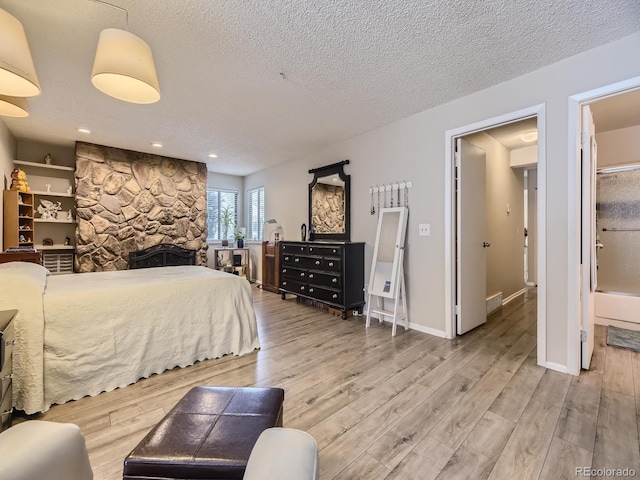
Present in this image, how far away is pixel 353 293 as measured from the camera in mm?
3734

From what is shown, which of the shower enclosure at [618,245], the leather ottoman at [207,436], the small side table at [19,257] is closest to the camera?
the leather ottoman at [207,436]

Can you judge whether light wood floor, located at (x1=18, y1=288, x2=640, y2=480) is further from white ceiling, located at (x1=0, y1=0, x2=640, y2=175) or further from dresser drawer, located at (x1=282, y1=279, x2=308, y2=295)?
white ceiling, located at (x1=0, y1=0, x2=640, y2=175)

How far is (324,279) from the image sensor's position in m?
3.88

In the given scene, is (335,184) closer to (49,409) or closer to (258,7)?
(258,7)

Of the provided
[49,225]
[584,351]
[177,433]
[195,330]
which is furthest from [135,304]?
[49,225]

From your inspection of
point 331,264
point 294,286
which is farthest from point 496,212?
point 294,286

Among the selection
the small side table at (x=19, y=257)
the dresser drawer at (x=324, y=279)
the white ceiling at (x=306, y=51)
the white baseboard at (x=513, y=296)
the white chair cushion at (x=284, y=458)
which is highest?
the white ceiling at (x=306, y=51)

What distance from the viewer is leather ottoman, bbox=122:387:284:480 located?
0.85 m

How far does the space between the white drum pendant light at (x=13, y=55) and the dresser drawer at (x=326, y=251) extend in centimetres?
299

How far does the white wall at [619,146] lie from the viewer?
3379 millimetres

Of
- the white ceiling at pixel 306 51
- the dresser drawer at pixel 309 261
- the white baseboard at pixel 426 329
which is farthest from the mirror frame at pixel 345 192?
the white baseboard at pixel 426 329

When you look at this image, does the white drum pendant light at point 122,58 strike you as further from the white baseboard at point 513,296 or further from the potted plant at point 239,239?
the white baseboard at point 513,296

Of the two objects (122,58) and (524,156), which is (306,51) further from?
(524,156)

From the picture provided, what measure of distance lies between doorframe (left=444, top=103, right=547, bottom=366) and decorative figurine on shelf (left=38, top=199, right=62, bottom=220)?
5793 millimetres
